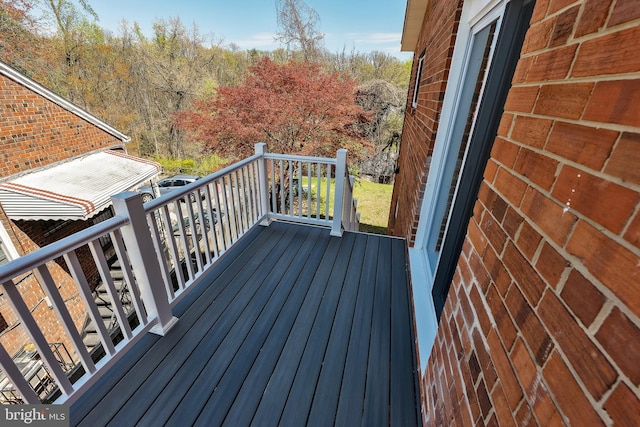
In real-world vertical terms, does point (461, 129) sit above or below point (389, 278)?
above

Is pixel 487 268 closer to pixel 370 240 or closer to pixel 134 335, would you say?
pixel 134 335

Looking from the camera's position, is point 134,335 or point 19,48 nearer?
point 134,335

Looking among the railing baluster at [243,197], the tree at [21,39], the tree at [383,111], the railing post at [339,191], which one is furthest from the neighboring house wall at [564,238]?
the tree at [21,39]

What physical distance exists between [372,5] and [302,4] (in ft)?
19.9

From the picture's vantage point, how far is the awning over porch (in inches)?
200

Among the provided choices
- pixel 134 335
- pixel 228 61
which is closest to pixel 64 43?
pixel 228 61

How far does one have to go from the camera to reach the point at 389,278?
8.90 ft

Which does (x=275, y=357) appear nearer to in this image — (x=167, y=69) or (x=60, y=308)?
(x=60, y=308)

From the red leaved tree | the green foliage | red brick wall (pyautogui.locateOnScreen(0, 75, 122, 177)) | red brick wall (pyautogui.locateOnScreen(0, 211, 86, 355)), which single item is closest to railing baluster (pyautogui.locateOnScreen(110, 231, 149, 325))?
red brick wall (pyautogui.locateOnScreen(0, 211, 86, 355))

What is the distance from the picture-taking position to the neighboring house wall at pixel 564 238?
17.3 inches

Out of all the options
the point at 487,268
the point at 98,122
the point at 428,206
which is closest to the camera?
the point at 487,268

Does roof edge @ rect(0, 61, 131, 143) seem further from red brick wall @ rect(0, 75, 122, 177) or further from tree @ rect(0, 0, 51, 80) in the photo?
tree @ rect(0, 0, 51, 80)

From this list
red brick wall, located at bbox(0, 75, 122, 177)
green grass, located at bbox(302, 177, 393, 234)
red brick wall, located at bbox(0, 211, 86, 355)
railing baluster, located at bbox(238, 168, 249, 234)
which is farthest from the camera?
green grass, located at bbox(302, 177, 393, 234)

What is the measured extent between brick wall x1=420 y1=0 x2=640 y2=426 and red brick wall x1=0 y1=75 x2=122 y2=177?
25.7 feet
